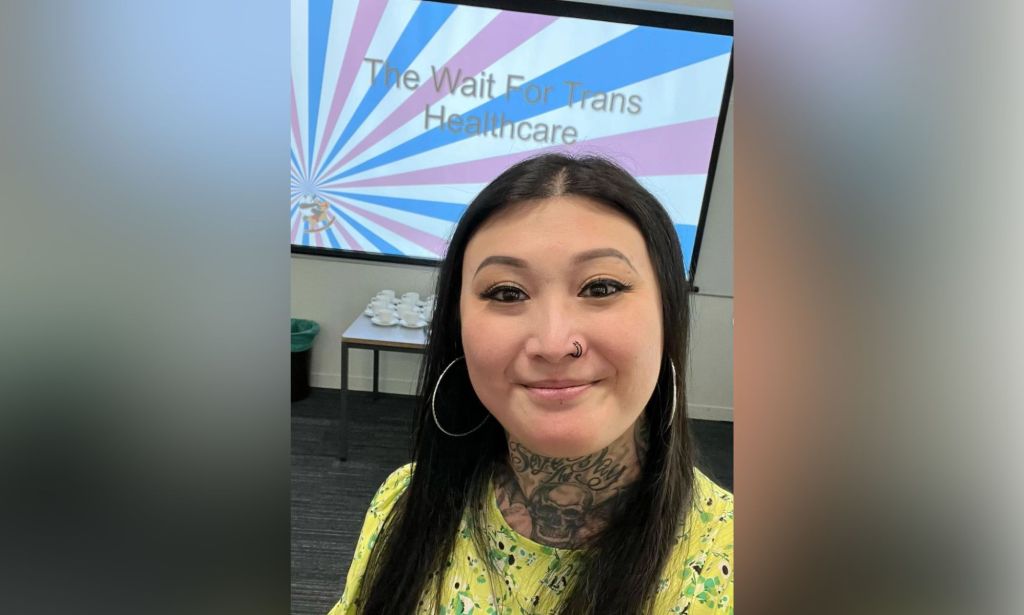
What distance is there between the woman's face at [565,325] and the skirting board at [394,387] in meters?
0.06

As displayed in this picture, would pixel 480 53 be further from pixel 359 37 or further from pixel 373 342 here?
pixel 373 342

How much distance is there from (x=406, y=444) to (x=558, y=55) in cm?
40

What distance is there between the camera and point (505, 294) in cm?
43

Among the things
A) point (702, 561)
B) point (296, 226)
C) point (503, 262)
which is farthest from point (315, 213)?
point (702, 561)

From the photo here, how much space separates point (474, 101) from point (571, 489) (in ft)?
1.18

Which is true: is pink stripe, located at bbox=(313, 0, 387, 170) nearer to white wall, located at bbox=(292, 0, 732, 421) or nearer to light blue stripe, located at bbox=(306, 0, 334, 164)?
light blue stripe, located at bbox=(306, 0, 334, 164)

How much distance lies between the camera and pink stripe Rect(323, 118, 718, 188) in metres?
0.48

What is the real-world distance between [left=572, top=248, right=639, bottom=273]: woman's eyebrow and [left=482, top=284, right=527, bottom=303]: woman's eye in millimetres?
46

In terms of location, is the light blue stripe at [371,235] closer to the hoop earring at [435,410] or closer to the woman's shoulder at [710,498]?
the hoop earring at [435,410]

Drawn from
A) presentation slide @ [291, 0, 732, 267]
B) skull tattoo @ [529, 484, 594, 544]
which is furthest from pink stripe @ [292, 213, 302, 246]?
skull tattoo @ [529, 484, 594, 544]

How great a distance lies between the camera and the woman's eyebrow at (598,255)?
415 millimetres

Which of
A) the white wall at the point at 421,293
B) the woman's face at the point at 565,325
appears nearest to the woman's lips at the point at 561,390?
the woman's face at the point at 565,325

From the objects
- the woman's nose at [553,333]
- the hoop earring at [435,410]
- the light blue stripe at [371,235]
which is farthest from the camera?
the light blue stripe at [371,235]
